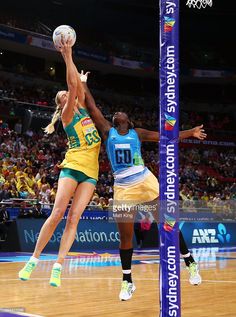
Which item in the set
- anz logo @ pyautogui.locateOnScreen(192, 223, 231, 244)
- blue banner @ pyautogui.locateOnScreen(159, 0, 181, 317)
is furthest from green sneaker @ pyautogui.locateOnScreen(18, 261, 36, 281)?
anz logo @ pyautogui.locateOnScreen(192, 223, 231, 244)

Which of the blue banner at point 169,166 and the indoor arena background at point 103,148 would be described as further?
the indoor arena background at point 103,148

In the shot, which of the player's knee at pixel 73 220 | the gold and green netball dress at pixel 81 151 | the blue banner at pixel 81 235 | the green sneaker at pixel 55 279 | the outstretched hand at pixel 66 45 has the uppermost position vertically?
the outstretched hand at pixel 66 45

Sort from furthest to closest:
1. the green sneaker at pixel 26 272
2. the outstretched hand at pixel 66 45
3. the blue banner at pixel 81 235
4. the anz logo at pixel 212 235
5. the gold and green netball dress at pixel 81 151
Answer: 1. the anz logo at pixel 212 235
2. the blue banner at pixel 81 235
3. the gold and green netball dress at pixel 81 151
4. the green sneaker at pixel 26 272
5. the outstretched hand at pixel 66 45

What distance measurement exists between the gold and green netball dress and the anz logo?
1276 centimetres

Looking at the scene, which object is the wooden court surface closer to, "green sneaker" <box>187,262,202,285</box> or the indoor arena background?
the indoor arena background

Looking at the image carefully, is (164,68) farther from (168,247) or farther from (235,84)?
(235,84)

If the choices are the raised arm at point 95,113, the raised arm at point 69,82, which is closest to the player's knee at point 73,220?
the raised arm at point 69,82

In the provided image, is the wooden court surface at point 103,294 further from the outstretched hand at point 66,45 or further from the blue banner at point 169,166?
the outstretched hand at point 66,45

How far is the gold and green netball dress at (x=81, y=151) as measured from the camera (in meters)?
5.36

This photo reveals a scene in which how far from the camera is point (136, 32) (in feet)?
122

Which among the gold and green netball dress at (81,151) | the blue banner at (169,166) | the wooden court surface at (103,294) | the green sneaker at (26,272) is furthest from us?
the wooden court surface at (103,294)

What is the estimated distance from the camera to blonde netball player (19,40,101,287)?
524cm

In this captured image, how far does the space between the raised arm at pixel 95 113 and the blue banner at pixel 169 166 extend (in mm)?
1667

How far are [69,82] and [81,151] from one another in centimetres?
78
